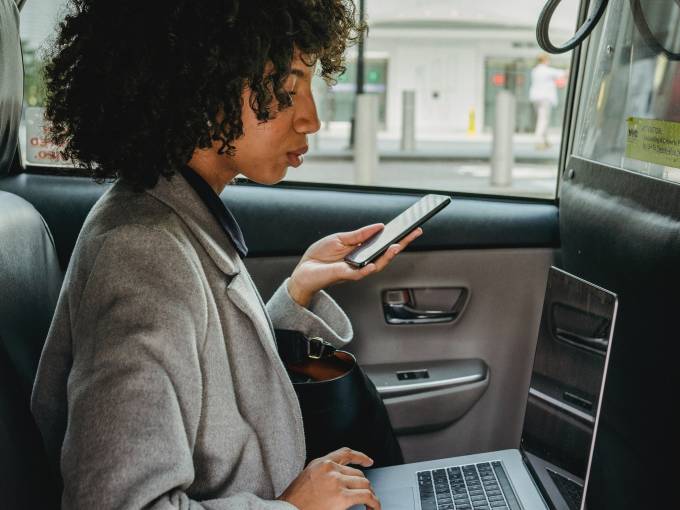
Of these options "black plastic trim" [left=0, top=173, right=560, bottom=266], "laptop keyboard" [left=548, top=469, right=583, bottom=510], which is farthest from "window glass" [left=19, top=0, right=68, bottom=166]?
"laptop keyboard" [left=548, top=469, right=583, bottom=510]

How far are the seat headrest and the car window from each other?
8.99ft

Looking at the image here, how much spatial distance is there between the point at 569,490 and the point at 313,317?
1.83 ft

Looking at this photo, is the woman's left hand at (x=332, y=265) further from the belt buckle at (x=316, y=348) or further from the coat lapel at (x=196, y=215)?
the coat lapel at (x=196, y=215)

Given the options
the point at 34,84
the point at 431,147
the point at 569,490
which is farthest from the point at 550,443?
the point at 431,147

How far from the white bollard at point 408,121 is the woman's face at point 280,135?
7.29 meters

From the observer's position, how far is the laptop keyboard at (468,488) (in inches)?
51.8

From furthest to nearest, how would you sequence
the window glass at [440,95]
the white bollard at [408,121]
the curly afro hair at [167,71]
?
1. the white bollard at [408,121]
2. the window glass at [440,95]
3. the curly afro hair at [167,71]

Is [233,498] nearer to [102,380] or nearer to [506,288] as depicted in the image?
[102,380]

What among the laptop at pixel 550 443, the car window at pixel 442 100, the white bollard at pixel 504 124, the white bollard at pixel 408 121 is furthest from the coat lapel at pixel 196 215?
the white bollard at pixel 408 121

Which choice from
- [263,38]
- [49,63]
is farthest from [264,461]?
[49,63]

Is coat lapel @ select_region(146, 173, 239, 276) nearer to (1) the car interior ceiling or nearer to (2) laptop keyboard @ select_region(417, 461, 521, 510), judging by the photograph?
(1) the car interior ceiling

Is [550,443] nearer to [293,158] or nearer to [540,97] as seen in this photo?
[293,158]

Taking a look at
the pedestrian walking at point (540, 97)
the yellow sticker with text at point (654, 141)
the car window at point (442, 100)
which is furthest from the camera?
the car window at point (442, 100)

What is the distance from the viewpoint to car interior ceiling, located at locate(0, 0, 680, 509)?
4.18 feet
